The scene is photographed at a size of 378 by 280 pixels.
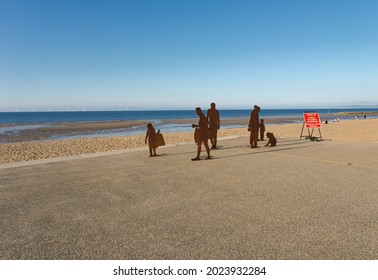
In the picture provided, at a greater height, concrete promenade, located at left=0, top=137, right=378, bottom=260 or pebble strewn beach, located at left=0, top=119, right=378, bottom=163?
concrete promenade, located at left=0, top=137, right=378, bottom=260

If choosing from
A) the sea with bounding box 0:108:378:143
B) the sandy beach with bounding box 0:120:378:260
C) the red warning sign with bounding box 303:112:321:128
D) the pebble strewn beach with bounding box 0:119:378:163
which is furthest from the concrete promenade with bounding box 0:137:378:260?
the sea with bounding box 0:108:378:143

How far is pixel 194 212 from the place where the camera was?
165 inches

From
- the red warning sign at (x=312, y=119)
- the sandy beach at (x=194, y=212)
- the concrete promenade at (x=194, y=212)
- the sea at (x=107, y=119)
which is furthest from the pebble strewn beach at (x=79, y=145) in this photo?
the sandy beach at (x=194, y=212)

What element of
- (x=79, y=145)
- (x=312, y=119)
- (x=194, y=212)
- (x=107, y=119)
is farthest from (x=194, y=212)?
(x=107, y=119)

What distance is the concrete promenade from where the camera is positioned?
3.07m

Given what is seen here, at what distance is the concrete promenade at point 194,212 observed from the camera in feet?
10.1

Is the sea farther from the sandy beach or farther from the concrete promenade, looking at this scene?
the concrete promenade

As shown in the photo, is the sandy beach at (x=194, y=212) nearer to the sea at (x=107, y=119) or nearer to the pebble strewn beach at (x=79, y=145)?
the pebble strewn beach at (x=79, y=145)

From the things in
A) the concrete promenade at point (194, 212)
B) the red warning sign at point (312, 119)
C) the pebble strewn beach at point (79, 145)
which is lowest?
the pebble strewn beach at point (79, 145)

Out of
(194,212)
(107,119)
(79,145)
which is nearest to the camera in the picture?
(194,212)

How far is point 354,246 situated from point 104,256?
8.86ft

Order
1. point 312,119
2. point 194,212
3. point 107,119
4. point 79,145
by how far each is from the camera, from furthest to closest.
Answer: point 107,119 → point 79,145 → point 312,119 → point 194,212

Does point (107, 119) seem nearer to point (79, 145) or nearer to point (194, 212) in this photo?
point (79, 145)
